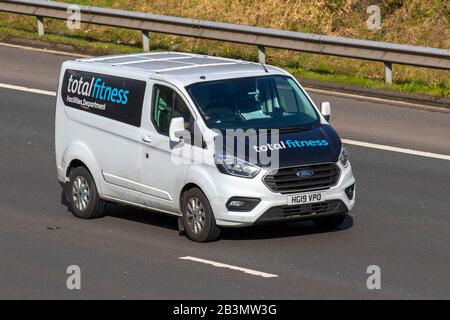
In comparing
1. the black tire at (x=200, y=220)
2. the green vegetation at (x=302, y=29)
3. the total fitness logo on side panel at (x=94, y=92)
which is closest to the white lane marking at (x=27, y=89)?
the green vegetation at (x=302, y=29)

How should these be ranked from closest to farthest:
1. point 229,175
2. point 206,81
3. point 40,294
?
point 40,294 < point 229,175 < point 206,81

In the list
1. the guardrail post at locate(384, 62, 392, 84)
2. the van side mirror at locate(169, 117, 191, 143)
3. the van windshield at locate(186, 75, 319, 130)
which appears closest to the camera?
the van side mirror at locate(169, 117, 191, 143)

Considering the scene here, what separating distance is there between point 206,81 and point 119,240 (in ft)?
6.96

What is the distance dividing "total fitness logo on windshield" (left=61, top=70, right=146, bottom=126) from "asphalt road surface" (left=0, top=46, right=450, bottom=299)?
4.49ft

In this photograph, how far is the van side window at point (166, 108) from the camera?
15.2 meters

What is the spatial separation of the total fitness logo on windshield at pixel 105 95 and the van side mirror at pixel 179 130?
32.6 inches

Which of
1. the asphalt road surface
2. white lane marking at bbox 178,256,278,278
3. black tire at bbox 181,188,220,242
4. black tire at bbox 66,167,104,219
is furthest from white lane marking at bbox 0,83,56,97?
white lane marking at bbox 178,256,278,278

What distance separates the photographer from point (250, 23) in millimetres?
28922

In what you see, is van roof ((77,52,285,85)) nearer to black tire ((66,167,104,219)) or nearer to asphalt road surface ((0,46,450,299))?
black tire ((66,167,104,219))

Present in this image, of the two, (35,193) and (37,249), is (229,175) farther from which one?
(35,193)

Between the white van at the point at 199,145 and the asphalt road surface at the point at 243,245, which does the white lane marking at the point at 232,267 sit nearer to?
the asphalt road surface at the point at 243,245

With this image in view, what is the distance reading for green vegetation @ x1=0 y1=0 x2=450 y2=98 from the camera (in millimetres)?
25281

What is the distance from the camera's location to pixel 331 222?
15367 millimetres

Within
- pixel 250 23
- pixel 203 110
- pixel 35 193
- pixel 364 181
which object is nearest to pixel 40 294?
pixel 203 110
